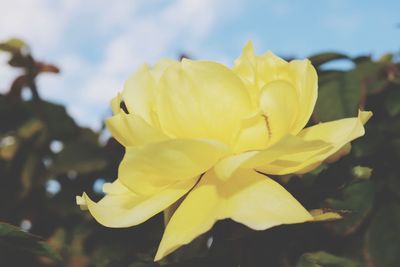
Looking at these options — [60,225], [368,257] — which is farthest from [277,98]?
[60,225]

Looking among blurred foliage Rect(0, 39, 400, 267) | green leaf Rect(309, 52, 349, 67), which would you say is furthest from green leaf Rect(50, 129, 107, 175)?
green leaf Rect(309, 52, 349, 67)

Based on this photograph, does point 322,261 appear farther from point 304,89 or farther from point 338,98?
point 338,98

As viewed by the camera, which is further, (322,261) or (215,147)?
(322,261)

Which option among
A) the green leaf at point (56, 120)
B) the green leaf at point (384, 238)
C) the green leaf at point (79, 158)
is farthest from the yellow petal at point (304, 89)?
the green leaf at point (56, 120)

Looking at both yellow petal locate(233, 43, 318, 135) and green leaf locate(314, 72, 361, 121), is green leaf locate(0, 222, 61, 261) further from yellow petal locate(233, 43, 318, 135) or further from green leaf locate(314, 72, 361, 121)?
green leaf locate(314, 72, 361, 121)

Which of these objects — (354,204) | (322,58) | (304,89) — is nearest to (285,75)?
(304,89)

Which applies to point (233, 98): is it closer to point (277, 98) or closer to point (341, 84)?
point (277, 98)
